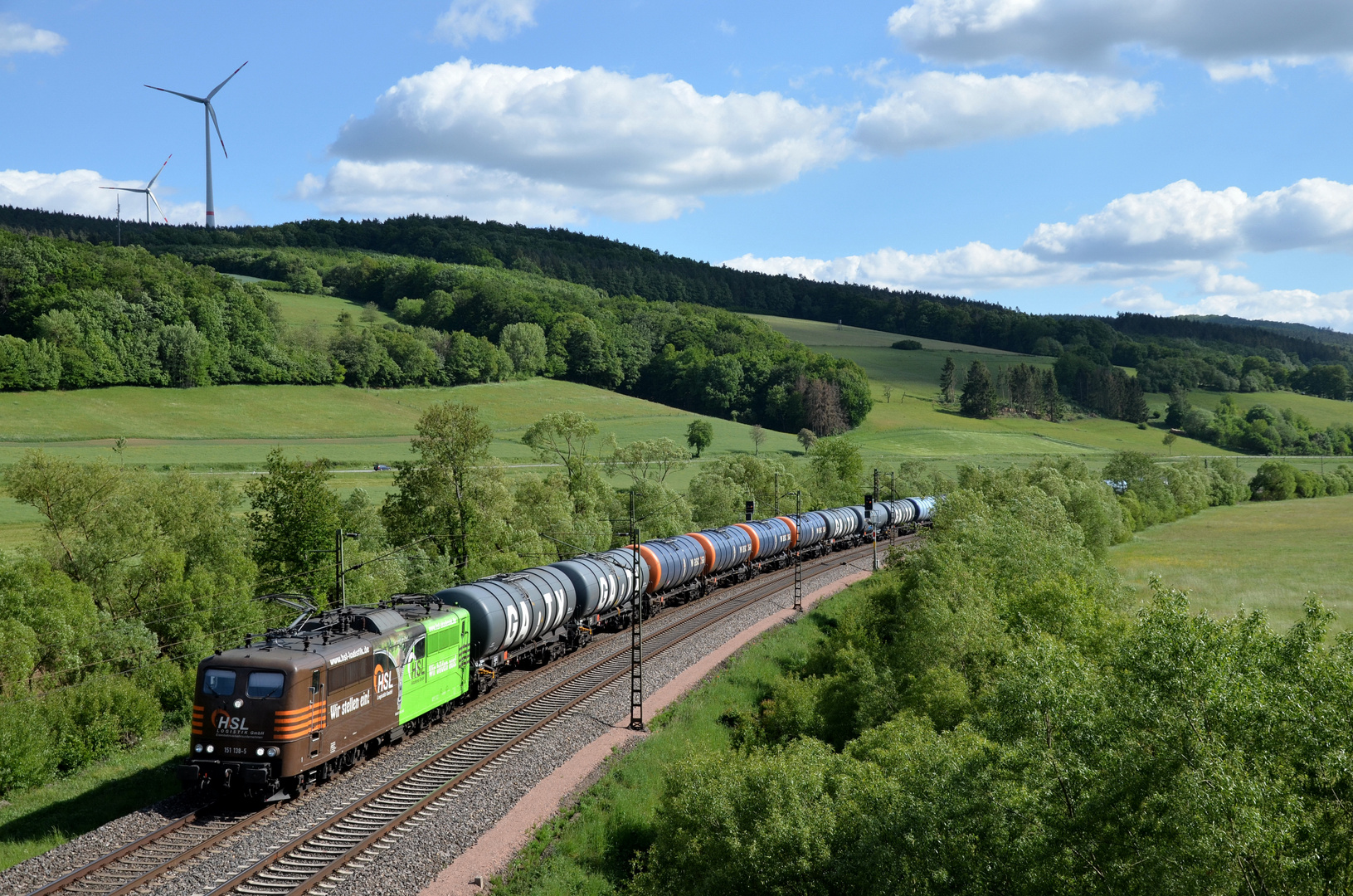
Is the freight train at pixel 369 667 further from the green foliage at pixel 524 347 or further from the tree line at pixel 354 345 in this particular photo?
the green foliage at pixel 524 347

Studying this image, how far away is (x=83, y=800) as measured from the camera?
1102 inches

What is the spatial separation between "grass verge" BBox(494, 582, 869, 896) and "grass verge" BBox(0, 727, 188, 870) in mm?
11562

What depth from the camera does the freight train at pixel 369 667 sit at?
23.7m

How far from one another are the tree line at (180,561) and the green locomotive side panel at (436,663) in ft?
25.1

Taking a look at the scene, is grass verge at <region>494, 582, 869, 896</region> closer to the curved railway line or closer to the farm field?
the curved railway line

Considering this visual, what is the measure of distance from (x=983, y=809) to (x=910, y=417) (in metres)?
171

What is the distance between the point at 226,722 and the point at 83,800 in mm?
Result: 8347

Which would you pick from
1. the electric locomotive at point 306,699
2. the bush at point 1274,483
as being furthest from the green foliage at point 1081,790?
the bush at point 1274,483

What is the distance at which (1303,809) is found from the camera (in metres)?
12.1

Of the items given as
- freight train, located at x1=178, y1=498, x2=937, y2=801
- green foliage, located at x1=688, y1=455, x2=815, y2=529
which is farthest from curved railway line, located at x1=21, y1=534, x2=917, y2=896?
green foliage, located at x1=688, y1=455, x2=815, y2=529

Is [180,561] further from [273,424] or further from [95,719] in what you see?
[273,424]

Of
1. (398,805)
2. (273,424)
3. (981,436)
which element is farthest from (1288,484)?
(398,805)

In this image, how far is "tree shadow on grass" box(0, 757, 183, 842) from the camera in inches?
982

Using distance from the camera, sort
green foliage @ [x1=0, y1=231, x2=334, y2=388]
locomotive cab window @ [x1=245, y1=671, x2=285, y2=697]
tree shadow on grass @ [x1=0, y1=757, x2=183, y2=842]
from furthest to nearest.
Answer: green foliage @ [x1=0, y1=231, x2=334, y2=388]
tree shadow on grass @ [x1=0, y1=757, x2=183, y2=842]
locomotive cab window @ [x1=245, y1=671, x2=285, y2=697]
